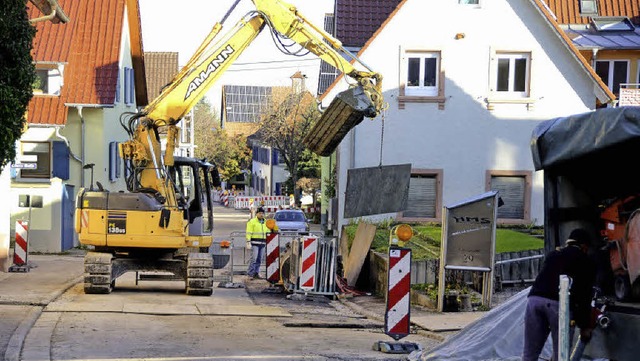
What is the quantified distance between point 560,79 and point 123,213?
529 inches

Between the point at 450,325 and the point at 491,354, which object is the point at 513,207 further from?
the point at 491,354

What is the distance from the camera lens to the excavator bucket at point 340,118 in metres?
21.5

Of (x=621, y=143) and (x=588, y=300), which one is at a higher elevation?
(x=621, y=143)

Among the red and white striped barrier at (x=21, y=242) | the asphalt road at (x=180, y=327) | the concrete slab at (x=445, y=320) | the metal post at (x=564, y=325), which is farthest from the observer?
the red and white striped barrier at (x=21, y=242)

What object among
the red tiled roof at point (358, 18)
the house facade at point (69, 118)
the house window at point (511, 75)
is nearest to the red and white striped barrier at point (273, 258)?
the house window at point (511, 75)

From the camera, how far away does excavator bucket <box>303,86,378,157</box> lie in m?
21.5

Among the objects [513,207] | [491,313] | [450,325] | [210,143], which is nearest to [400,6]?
[513,207]

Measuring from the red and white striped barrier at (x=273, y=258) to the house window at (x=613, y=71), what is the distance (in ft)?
64.9

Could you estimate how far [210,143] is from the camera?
101 metres

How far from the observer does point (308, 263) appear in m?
20.7

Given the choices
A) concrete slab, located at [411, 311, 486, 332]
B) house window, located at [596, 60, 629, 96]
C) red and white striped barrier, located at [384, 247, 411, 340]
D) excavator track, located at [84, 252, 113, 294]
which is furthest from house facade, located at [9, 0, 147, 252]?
red and white striped barrier, located at [384, 247, 411, 340]

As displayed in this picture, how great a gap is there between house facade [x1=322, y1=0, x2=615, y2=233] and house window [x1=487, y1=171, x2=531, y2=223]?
0.03 metres

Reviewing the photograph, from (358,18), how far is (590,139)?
22.2 meters

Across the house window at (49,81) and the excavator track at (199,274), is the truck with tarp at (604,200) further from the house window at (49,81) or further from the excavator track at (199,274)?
the house window at (49,81)
